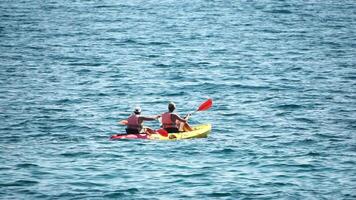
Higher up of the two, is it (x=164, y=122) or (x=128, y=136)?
(x=164, y=122)

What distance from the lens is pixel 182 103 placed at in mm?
36625

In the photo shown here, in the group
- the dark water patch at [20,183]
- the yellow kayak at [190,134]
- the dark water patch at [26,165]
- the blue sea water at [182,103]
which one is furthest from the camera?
the yellow kayak at [190,134]

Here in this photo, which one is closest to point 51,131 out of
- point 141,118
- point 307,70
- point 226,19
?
point 141,118

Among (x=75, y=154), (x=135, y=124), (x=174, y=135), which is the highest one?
(x=135, y=124)

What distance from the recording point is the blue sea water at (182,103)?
77.6ft

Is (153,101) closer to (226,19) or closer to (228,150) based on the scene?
(228,150)

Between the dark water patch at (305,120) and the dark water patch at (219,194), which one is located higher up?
the dark water patch at (305,120)

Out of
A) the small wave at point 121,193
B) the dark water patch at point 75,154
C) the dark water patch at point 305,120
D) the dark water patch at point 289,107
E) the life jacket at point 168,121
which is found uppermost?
the life jacket at point 168,121

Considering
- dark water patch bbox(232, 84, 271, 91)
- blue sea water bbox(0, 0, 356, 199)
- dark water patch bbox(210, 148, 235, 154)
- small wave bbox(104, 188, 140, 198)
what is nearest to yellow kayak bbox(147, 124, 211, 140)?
blue sea water bbox(0, 0, 356, 199)

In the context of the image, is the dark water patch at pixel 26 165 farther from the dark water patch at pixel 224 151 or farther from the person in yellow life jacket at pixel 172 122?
the dark water patch at pixel 224 151

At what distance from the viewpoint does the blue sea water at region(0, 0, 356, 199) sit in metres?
23.7

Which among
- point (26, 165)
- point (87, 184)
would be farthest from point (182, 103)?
point (87, 184)

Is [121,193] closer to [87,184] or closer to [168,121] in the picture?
[87,184]

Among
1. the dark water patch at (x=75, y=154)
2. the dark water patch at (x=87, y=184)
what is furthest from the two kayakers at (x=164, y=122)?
the dark water patch at (x=87, y=184)
